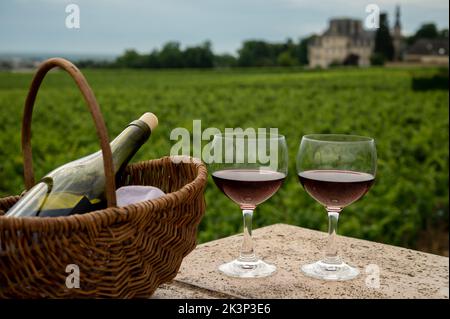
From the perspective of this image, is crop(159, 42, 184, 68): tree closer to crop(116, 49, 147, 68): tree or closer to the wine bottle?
crop(116, 49, 147, 68): tree

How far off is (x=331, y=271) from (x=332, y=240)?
8 cm

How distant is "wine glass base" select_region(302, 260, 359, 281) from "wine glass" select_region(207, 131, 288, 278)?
0.70ft

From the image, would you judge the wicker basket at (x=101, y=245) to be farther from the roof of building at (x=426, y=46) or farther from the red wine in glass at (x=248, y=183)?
the roof of building at (x=426, y=46)

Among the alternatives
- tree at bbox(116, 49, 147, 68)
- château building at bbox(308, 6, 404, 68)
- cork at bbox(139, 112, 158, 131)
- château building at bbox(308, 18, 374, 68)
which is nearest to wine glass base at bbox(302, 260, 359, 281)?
cork at bbox(139, 112, 158, 131)

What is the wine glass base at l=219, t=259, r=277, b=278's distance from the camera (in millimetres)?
1423

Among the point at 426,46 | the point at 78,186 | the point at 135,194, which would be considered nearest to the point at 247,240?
the point at 135,194

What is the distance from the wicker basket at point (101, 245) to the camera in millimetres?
985

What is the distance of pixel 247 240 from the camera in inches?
55.2

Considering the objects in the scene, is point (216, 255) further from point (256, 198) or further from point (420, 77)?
point (420, 77)

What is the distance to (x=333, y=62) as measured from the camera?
55.9 m

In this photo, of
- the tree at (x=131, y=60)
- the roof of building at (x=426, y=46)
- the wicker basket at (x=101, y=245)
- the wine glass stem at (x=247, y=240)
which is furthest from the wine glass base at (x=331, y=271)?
the roof of building at (x=426, y=46)

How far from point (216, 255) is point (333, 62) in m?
56.1

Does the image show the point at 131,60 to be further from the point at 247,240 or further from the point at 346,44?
the point at 247,240

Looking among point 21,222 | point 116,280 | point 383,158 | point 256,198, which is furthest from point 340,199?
point 383,158
